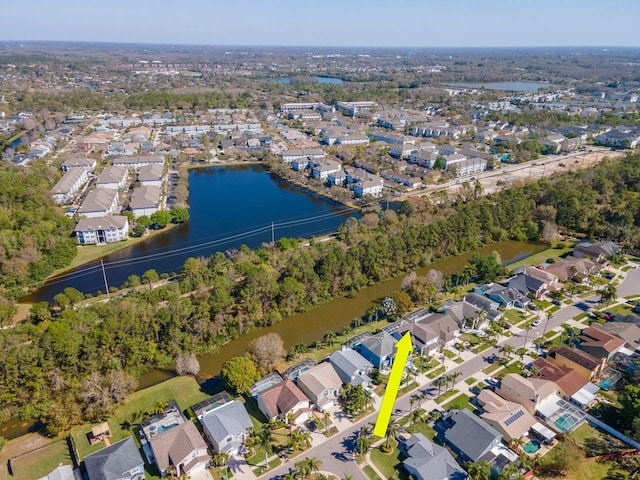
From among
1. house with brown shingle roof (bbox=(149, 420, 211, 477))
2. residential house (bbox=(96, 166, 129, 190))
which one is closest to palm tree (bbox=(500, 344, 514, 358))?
house with brown shingle roof (bbox=(149, 420, 211, 477))

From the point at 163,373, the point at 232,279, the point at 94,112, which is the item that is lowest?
the point at 163,373

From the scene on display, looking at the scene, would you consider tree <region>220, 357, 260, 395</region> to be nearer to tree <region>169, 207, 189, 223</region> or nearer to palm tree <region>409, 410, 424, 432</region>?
palm tree <region>409, 410, 424, 432</region>

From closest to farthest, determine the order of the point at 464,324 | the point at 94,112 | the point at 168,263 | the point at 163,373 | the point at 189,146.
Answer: the point at 163,373 < the point at 464,324 < the point at 168,263 < the point at 189,146 < the point at 94,112

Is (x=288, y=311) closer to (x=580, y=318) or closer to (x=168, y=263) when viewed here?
(x=168, y=263)

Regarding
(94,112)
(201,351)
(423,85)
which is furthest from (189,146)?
(423,85)

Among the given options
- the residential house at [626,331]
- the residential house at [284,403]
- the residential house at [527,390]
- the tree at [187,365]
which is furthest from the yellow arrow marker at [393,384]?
the residential house at [626,331]
